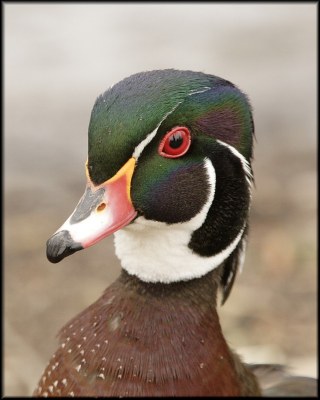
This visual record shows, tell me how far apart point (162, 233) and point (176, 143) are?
23 cm

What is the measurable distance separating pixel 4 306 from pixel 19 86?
5.81 feet

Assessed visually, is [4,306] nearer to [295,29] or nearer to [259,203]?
[259,203]

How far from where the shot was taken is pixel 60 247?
1.78m

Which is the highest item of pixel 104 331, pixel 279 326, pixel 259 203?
pixel 104 331

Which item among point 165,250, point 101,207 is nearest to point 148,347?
point 165,250

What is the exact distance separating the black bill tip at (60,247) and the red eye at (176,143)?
0.28 meters

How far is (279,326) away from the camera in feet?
13.5

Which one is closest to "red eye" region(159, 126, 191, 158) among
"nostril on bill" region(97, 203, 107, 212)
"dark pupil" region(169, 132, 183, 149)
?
"dark pupil" region(169, 132, 183, 149)

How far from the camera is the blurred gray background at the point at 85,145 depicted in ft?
13.4

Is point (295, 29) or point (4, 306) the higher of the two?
point (295, 29)

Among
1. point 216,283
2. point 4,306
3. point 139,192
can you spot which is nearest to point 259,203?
point 4,306

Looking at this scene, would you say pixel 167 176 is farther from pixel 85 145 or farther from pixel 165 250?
pixel 85 145

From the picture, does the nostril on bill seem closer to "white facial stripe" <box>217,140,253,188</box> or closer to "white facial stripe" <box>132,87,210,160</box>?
"white facial stripe" <box>132,87,210,160</box>

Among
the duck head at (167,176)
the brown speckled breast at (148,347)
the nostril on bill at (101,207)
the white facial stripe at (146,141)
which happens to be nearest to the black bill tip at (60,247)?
the duck head at (167,176)
